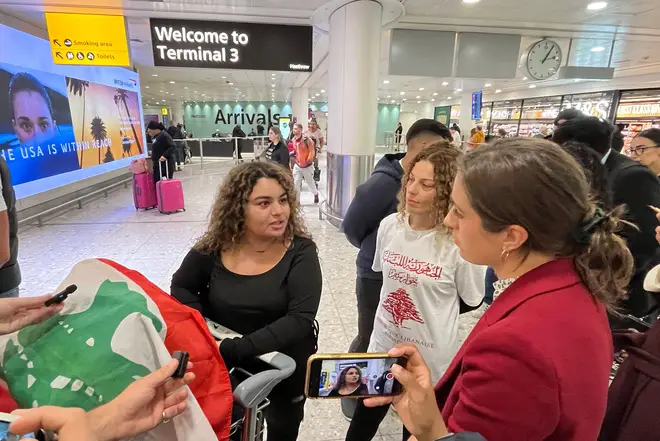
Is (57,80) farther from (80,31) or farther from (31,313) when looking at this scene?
(31,313)

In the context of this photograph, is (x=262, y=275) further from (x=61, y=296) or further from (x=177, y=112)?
(x=177, y=112)

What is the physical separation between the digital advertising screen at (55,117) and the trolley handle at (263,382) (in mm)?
5064

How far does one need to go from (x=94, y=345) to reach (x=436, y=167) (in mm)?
1264

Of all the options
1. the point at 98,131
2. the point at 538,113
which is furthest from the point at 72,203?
the point at 538,113

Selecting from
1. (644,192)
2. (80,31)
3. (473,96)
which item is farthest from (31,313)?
(473,96)

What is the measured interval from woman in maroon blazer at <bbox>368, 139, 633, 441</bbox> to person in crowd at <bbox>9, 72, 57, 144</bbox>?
5.99 meters

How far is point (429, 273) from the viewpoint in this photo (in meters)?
1.43

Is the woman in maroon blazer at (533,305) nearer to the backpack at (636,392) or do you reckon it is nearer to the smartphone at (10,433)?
the backpack at (636,392)

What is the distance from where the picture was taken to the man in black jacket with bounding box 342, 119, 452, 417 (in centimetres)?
193

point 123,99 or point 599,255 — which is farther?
point 123,99

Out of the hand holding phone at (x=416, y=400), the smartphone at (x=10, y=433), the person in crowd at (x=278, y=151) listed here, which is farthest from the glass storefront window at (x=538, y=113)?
the smartphone at (x=10, y=433)

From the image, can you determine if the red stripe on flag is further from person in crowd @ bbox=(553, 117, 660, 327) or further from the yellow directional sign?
the yellow directional sign

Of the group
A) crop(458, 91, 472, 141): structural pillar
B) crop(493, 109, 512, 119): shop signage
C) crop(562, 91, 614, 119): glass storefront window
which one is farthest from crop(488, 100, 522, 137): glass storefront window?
crop(562, 91, 614, 119): glass storefront window

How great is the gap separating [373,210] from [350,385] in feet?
3.76
